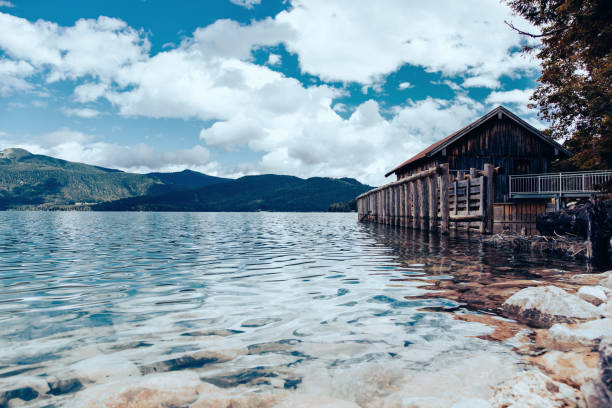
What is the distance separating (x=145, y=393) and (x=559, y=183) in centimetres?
2359

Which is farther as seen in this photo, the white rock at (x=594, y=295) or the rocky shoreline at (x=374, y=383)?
the white rock at (x=594, y=295)

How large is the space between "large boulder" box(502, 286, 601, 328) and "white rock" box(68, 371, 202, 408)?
3.72m

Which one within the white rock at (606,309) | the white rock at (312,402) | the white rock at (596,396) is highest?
the white rock at (596,396)

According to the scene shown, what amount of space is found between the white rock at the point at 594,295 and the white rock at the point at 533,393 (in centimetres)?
290

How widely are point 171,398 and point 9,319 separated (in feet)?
12.2

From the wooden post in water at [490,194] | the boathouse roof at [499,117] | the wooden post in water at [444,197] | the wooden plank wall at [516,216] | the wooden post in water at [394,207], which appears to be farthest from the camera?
the wooden post in water at [394,207]

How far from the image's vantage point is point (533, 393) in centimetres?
241

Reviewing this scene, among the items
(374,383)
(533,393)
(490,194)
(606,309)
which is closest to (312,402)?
(374,383)

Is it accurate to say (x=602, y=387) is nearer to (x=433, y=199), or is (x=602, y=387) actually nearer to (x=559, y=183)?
(x=433, y=199)

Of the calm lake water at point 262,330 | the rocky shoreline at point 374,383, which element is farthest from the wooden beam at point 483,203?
the rocky shoreline at point 374,383

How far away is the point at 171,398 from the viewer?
8.59 feet

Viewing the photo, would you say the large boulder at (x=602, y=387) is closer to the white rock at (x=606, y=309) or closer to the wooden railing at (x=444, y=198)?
the white rock at (x=606, y=309)

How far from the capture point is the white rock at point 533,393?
2316mm

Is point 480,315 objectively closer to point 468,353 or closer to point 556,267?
point 468,353
